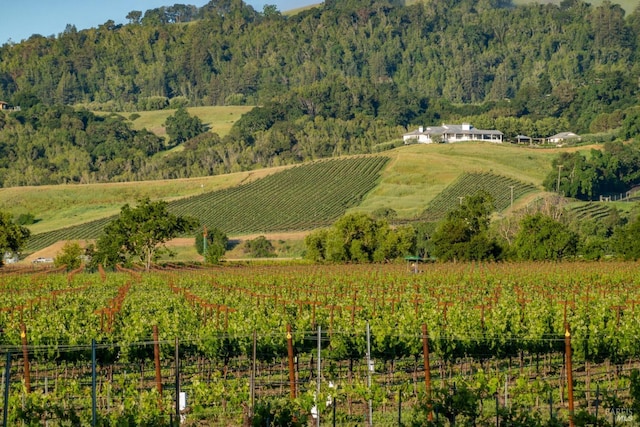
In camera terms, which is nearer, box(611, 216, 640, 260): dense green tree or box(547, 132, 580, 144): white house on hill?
box(611, 216, 640, 260): dense green tree

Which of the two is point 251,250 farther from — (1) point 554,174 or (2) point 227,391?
(2) point 227,391

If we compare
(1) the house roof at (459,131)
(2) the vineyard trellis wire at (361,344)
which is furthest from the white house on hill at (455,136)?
(2) the vineyard trellis wire at (361,344)

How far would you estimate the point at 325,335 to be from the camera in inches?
1103

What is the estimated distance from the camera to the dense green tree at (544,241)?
252 feet

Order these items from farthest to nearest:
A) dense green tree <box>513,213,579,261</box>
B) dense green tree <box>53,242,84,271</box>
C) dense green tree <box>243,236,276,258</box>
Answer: dense green tree <box>243,236,276,258</box> → dense green tree <box>53,242,84,271</box> → dense green tree <box>513,213,579,261</box>

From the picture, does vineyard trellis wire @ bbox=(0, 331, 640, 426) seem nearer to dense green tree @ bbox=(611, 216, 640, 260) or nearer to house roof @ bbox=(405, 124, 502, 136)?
dense green tree @ bbox=(611, 216, 640, 260)

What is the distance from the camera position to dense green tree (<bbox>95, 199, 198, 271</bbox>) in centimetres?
8444

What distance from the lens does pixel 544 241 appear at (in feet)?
255

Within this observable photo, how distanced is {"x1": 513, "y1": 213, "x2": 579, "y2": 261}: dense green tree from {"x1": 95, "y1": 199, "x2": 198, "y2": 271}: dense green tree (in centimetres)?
2397

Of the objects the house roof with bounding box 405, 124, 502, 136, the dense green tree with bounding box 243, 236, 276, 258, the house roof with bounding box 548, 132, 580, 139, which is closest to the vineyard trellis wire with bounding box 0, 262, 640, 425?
the dense green tree with bounding box 243, 236, 276, 258

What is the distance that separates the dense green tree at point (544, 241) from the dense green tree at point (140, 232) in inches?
944

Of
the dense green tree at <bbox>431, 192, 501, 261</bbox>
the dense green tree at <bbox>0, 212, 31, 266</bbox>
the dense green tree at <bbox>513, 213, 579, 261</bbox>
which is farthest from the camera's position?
the dense green tree at <bbox>0, 212, 31, 266</bbox>

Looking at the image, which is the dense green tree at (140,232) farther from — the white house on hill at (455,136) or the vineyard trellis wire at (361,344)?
the white house on hill at (455,136)

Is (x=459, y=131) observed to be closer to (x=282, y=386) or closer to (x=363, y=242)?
(x=363, y=242)
